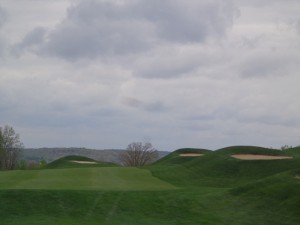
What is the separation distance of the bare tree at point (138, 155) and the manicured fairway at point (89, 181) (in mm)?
47978

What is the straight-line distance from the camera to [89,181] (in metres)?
28.2

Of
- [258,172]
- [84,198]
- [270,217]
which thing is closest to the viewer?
[270,217]

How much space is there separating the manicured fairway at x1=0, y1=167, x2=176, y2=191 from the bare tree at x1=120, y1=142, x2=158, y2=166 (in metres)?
48.0

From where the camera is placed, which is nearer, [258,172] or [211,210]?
[211,210]

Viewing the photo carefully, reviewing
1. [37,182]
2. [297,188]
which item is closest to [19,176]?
[37,182]

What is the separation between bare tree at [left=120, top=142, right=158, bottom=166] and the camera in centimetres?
8414

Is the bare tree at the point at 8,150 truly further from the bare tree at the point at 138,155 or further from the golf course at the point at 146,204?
the golf course at the point at 146,204

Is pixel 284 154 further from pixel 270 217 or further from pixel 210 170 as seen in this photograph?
pixel 270 217

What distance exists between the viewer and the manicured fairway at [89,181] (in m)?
25.4

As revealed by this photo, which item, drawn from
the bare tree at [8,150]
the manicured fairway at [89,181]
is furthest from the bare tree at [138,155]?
the manicured fairway at [89,181]

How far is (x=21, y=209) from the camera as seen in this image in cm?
2072

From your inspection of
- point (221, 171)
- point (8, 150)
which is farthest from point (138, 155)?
point (221, 171)

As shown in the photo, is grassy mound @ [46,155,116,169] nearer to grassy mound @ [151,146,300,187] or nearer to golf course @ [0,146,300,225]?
grassy mound @ [151,146,300,187]

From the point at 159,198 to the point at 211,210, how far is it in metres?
2.38
